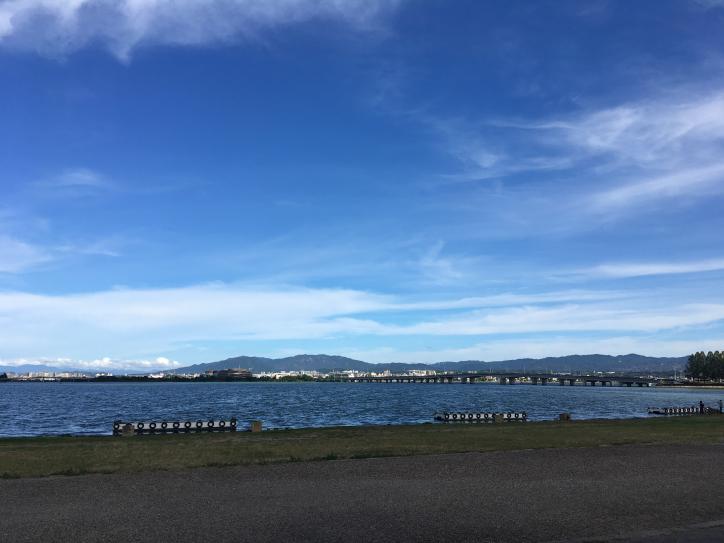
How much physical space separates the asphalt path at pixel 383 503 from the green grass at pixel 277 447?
2.15 m

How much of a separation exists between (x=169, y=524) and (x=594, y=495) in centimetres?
1060

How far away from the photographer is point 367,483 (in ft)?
56.3

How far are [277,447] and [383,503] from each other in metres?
13.0

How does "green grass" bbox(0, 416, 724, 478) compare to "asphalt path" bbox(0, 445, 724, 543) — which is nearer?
"asphalt path" bbox(0, 445, 724, 543)

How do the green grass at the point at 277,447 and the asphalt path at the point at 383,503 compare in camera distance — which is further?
the green grass at the point at 277,447

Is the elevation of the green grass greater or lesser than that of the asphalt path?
lesser

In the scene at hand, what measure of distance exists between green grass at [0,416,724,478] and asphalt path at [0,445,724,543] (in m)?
2.15

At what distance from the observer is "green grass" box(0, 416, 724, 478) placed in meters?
21.1

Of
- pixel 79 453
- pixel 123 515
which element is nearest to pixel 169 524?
pixel 123 515

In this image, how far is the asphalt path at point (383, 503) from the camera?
11789 mm

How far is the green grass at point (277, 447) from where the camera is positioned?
69.3 ft

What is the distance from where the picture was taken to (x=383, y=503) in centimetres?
1453

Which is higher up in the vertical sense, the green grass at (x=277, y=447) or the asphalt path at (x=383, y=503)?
the asphalt path at (x=383, y=503)

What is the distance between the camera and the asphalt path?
11.8 meters
